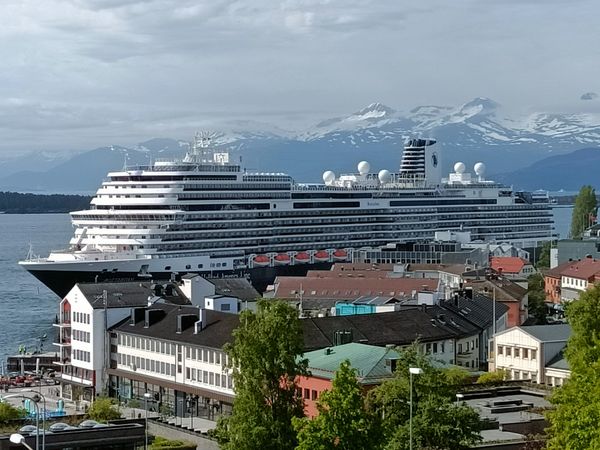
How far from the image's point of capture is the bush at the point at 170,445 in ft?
124

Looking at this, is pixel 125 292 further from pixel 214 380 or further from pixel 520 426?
pixel 520 426

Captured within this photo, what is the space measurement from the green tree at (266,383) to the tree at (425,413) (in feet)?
7.44

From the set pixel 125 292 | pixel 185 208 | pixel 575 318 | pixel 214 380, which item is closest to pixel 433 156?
pixel 185 208

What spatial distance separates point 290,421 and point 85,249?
7701 centimetres

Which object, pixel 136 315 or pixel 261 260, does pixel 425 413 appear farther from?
pixel 261 260

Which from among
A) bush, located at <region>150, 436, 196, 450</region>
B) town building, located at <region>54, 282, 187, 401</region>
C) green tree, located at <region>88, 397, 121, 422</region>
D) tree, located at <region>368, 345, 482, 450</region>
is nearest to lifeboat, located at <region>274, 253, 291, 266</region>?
town building, located at <region>54, 282, 187, 401</region>

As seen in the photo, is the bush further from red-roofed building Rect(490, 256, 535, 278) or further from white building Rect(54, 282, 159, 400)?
red-roofed building Rect(490, 256, 535, 278)

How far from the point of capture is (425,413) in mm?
28906

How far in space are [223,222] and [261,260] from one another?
18.3 ft

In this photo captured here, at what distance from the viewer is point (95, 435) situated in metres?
35.6

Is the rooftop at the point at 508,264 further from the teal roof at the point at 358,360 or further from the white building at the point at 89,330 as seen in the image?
the teal roof at the point at 358,360

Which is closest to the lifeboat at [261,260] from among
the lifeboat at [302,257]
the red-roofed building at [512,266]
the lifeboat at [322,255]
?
the lifeboat at [302,257]

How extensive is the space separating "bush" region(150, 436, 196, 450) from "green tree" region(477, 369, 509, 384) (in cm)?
1169

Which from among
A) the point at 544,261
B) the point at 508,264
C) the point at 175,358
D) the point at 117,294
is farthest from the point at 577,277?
the point at 175,358
